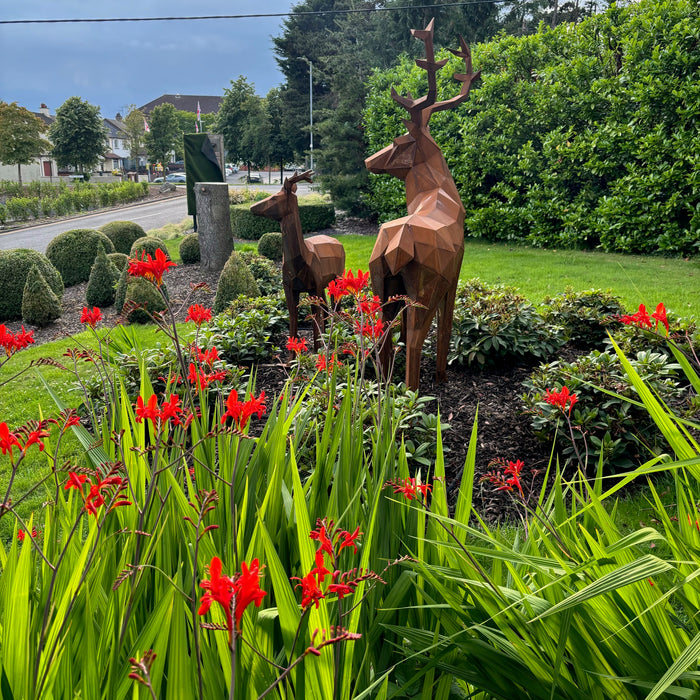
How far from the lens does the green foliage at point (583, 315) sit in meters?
5.44

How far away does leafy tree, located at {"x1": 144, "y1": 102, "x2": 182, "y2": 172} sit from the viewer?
56.7 meters

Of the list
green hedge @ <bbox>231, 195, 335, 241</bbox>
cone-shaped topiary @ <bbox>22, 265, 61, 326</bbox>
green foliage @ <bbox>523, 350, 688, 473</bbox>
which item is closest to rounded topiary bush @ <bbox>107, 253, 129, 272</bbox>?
cone-shaped topiary @ <bbox>22, 265, 61, 326</bbox>

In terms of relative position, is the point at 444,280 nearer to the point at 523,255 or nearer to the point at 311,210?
the point at 523,255

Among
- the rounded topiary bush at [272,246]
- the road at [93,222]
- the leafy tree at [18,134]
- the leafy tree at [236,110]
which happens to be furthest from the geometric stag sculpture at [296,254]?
the leafy tree at [236,110]

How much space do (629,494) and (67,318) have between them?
8905 millimetres

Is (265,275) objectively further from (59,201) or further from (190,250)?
(59,201)

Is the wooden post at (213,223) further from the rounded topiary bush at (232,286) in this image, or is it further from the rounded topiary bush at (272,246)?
the rounded topiary bush at (232,286)

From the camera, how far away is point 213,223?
10625 millimetres

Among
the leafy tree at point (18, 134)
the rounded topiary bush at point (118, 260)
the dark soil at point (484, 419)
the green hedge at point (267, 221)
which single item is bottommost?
the dark soil at point (484, 419)

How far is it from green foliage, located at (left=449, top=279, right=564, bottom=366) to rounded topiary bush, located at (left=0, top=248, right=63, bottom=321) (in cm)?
757

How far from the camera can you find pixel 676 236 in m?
10.3

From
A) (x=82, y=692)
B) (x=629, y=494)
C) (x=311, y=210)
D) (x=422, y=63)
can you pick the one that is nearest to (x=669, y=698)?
(x=82, y=692)

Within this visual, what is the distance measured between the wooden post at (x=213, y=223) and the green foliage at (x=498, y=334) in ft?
21.6

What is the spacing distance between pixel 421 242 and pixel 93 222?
Answer: 2528 centimetres
